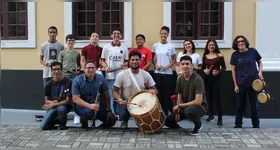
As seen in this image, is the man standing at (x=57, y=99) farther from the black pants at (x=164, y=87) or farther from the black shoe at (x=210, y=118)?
the black shoe at (x=210, y=118)

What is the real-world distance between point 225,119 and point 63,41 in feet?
13.7

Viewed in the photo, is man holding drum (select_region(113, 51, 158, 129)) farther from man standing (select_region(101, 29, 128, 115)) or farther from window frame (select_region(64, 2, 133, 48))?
window frame (select_region(64, 2, 133, 48))

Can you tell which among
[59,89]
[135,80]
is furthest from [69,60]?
[135,80]

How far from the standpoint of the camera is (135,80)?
261 inches

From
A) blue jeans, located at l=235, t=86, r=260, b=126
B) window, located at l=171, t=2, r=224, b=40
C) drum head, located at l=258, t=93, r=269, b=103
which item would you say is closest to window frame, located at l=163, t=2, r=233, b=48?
window, located at l=171, t=2, r=224, b=40

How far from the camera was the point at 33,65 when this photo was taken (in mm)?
9195

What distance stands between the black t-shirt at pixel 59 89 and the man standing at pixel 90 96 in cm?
25

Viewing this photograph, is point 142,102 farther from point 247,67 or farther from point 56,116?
point 247,67

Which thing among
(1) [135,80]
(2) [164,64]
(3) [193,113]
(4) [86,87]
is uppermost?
(2) [164,64]

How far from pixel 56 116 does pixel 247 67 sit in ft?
12.0

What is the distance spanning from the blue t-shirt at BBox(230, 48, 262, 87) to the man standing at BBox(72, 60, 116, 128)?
2568 mm

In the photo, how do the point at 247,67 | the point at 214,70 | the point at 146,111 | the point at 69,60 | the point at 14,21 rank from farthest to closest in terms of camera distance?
1. the point at 14,21
2. the point at 69,60
3. the point at 214,70
4. the point at 247,67
5. the point at 146,111

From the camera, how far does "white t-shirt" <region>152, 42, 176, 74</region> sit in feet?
26.1

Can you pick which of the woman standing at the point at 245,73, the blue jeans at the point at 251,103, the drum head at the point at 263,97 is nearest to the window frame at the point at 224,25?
the woman standing at the point at 245,73
